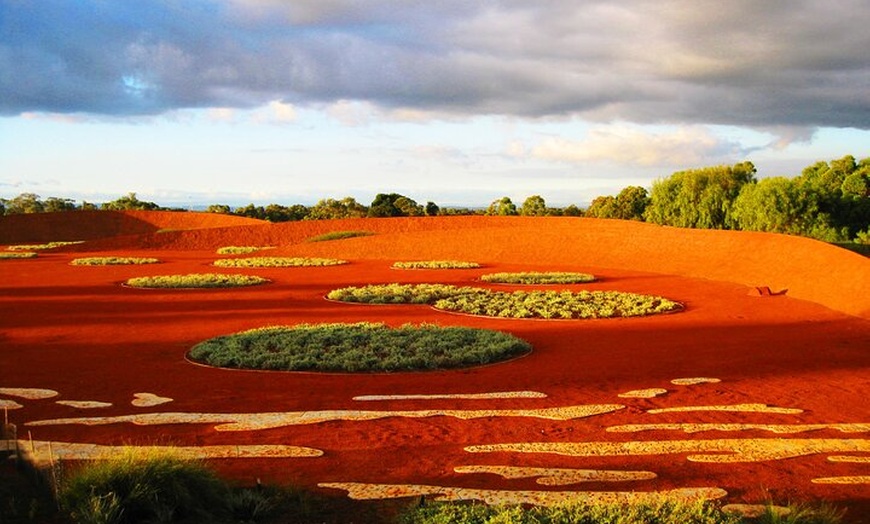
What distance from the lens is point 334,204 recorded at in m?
69.8

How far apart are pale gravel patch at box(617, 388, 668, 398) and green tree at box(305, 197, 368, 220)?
5906cm

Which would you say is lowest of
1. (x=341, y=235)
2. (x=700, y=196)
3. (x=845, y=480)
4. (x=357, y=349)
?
(x=845, y=480)

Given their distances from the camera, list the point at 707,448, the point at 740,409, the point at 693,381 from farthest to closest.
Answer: the point at 693,381
the point at 740,409
the point at 707,448

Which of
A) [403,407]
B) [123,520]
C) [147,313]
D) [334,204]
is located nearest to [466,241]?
[147,313]

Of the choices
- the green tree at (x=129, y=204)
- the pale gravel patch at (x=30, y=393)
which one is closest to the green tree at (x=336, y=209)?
the green tree at (x=129, y=204)

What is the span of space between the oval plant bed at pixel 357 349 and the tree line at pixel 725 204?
2754cm

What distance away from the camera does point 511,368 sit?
10.1 m

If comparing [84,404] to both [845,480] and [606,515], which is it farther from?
[845,480]

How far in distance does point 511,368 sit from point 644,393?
2092 mm

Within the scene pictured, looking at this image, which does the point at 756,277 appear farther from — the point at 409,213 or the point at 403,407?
the point at 409,213

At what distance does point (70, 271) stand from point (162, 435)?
73.7 feet

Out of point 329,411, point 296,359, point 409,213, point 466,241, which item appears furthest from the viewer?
point 409,213

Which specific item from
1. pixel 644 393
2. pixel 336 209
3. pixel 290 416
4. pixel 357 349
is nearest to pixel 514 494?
pixel 290 416

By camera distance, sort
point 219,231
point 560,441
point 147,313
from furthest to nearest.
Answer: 1. point 219,231
2. point 147,313
3. point 560,441
